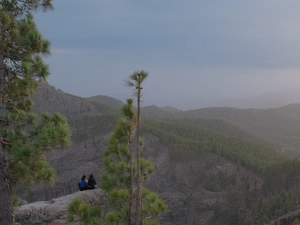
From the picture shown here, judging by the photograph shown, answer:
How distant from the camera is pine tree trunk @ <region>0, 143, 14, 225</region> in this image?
Answer: 6.12 metres

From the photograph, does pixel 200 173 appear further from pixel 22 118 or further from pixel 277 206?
pixel 22 118

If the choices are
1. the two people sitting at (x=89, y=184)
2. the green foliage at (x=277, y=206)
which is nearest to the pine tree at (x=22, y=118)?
the two people sitting at (x=89, y=184)

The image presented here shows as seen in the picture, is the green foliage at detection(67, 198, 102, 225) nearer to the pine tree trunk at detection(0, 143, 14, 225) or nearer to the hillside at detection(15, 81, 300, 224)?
the pine tree trunk at detection(0, 143, 14, 225)

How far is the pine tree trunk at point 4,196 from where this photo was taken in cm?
612

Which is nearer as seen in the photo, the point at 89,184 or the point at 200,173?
the point at 89,184

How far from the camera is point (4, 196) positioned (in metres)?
6.20

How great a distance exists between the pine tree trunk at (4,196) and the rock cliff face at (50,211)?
298 centimetres

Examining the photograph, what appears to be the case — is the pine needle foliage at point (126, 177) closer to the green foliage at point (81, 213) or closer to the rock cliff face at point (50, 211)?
the green foliage at point (81, 213)

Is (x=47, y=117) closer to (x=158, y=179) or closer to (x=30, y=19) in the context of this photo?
(x=30, y=19)

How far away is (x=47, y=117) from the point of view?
20.6ft

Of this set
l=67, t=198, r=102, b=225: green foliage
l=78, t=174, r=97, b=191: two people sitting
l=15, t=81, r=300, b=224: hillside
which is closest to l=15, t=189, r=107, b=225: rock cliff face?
l=78, t=174, r=97, b=191: two people sitting

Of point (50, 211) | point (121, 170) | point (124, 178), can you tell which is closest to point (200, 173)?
point (50, 211)

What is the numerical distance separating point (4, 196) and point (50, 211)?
3.53 meters

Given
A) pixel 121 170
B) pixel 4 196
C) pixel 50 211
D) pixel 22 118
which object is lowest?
pixel 50 211
